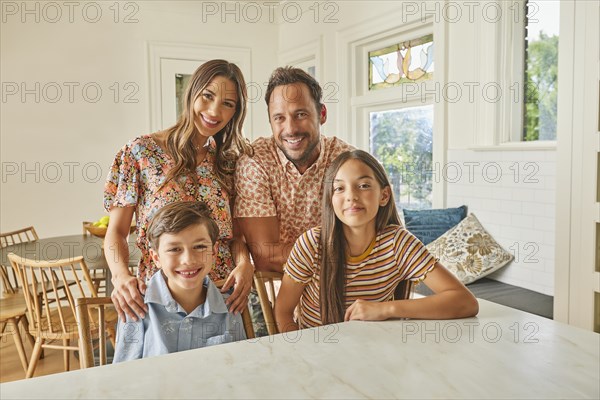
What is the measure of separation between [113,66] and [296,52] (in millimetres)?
1710

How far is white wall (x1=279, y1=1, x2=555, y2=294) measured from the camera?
2947 mm

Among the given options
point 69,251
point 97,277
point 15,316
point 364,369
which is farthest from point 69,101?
point 364,369

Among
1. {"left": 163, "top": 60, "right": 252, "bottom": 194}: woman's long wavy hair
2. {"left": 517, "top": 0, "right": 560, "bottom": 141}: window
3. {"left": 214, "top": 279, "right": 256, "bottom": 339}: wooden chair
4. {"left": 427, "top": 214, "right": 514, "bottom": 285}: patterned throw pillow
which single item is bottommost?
{"left": 427, "top": 214, "right": 514, "bottom": 285}: patterned throw pillow

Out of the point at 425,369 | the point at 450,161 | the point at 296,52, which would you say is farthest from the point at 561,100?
the point at 296,52

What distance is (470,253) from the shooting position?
3135mm

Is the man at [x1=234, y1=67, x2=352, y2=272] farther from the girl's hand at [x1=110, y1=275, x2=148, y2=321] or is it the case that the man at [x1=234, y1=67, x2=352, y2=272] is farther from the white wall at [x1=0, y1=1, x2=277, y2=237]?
the white wall at [x1=0, y1=1, x2=277, y2=237]

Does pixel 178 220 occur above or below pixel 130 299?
Result: above

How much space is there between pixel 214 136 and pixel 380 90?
2.91 m

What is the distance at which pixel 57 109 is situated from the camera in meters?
4.80

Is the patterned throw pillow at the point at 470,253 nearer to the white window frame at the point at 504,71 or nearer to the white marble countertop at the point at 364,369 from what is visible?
the white window frame at the point at 504,71

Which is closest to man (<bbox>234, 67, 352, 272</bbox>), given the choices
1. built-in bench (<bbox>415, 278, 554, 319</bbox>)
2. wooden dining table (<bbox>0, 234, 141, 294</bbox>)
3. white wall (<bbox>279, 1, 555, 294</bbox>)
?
built-in bench (<bbox>415, 278, 554, 319</bbox>)

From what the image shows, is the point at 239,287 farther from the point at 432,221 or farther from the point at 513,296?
the point at 432,221

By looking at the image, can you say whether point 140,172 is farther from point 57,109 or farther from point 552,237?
point 57,109

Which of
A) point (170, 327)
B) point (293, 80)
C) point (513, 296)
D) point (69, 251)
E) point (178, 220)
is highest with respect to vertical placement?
point (293, 80)
